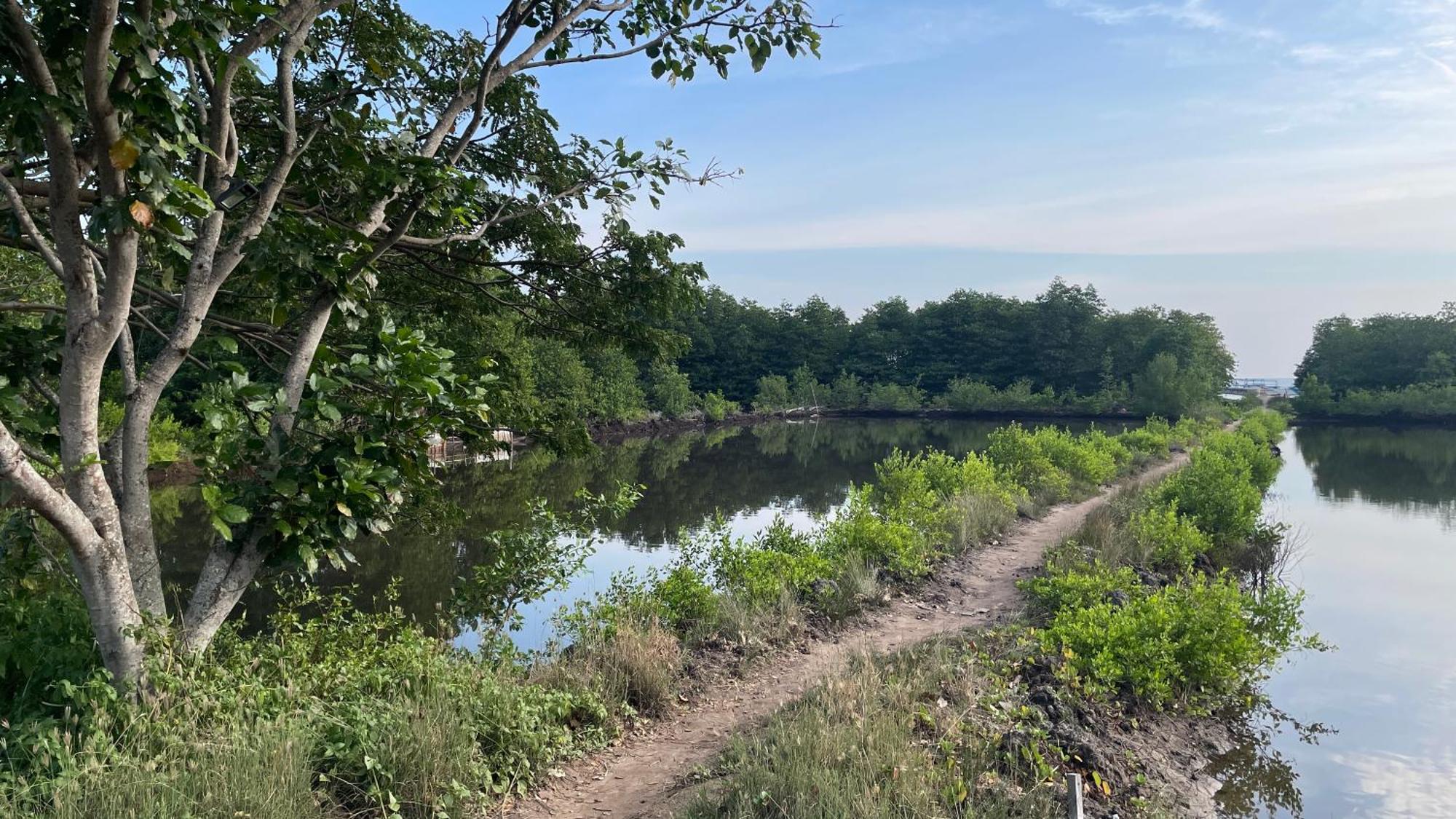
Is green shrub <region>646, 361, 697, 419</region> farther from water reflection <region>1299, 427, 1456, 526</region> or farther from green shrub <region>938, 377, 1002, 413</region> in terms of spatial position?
water reflection <region>1299, 427, 1456, 526</region>

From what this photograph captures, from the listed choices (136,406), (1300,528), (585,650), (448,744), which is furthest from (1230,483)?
(136,406)

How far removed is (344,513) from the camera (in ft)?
13.1

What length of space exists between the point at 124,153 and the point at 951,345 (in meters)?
68.6

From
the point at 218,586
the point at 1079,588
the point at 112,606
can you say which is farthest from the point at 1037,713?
the point at 112,606

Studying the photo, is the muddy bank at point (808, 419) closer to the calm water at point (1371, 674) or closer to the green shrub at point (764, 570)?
the calm water at point (1371, 674)

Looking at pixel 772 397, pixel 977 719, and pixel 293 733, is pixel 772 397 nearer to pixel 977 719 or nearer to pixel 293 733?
pixel 977 719

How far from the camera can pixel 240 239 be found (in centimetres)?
413

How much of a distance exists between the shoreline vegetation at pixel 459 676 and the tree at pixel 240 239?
0.42 metres

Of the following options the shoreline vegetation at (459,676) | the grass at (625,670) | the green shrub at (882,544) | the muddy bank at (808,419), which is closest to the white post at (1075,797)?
the shoreline vegetation at (459,676)

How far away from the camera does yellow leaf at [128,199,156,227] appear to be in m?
3.11

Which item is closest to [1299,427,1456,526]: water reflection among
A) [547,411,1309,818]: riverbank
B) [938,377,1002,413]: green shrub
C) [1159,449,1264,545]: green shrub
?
[1159,449,1264,545]: green shrub

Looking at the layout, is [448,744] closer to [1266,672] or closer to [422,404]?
[422,404]

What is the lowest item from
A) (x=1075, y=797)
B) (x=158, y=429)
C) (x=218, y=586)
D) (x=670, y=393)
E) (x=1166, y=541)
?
(x=1166, y=541)

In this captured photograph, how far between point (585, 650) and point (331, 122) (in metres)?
3.93
